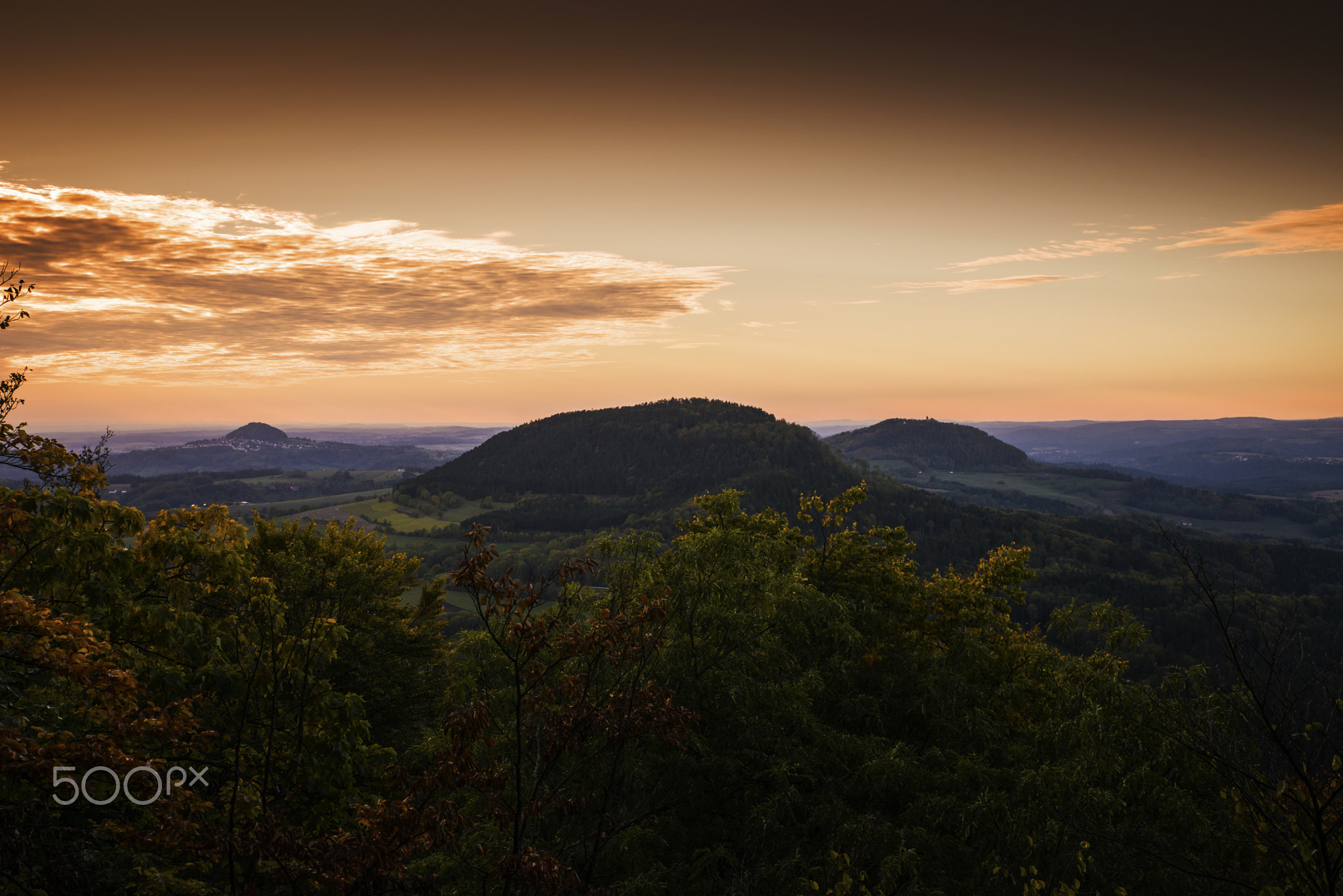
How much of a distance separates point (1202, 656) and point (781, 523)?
429ft

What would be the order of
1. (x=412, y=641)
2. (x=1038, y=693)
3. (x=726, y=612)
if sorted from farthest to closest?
(x=412, y=641), (x=1038, y=693), (x=726, y=612)

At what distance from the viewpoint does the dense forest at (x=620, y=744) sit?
252 inches

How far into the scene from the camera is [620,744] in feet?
20.5

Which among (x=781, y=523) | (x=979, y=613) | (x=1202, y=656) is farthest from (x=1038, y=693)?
(x=1202, y=656)

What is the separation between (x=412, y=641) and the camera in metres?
31.0

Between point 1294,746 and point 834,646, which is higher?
point 1294,746

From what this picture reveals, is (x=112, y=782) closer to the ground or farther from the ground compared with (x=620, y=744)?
closer to the ground

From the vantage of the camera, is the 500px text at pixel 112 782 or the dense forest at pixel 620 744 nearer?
the 500px text at pixel 112 782

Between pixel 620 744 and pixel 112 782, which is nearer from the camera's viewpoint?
pixel 620 744

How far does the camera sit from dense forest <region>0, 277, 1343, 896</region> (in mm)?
6410

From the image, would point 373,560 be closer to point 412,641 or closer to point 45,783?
point 412,641

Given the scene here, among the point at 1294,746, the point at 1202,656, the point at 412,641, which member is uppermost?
the point at 1294,746

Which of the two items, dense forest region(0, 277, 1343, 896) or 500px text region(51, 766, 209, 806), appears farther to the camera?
dense forest region(0, 277, 1343, 896)

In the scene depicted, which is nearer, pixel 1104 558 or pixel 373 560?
pixel 373 560
